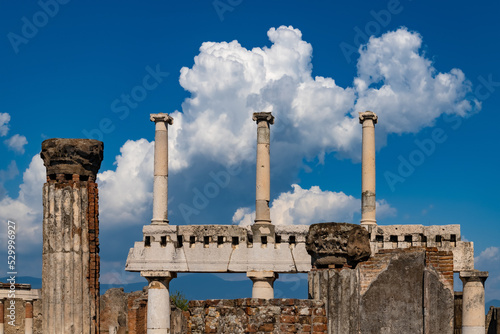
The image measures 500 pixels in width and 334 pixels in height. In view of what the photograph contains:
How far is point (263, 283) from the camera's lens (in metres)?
22.4

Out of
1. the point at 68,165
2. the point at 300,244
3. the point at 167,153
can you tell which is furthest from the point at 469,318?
the point at 68,165

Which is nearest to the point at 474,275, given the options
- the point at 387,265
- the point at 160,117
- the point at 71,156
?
the point at 160,117

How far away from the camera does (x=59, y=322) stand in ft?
57.2

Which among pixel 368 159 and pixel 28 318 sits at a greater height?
pixel 368 159

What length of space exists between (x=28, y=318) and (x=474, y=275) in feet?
45.7

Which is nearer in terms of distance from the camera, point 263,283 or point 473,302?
point 473,302

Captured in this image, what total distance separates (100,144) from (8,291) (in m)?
8.82

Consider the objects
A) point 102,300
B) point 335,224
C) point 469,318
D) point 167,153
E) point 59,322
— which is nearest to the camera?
point 335,224

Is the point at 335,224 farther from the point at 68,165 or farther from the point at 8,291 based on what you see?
the point at 8,291

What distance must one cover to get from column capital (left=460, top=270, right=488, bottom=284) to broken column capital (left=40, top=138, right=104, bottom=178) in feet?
34.6

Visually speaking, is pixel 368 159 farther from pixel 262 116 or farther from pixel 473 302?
pixel 473 302

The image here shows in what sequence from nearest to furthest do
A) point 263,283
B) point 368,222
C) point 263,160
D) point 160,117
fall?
point 263,283 → point 368,222 → point 263,160 → point 160,117

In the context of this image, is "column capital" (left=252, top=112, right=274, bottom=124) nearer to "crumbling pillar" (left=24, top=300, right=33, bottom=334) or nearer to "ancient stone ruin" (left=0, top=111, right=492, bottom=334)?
"ancient stone ruin" (left=0, top=111, right=492, bottom=334)

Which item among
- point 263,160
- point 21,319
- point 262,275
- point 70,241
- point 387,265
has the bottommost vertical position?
point 21,319
